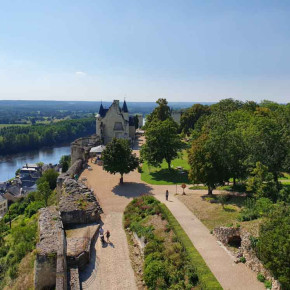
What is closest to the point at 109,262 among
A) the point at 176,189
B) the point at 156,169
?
the point at 176,189

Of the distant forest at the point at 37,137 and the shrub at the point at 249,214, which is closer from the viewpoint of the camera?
the shrub at the point at 249,214

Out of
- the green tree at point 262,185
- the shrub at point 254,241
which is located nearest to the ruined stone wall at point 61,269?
the shrub at point 254,241

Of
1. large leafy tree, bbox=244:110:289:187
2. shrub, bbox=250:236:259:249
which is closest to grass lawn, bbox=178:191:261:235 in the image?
shrub, bbox=250:236:259:249

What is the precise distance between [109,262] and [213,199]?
11187 mm

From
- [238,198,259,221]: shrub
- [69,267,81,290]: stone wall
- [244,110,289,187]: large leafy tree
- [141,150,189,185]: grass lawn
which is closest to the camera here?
[69,267,81,290]: stone wall

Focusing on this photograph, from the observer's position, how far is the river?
83062 mm

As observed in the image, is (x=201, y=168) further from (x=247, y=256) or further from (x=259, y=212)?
(x=247, y=256)

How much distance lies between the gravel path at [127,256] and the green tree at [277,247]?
1773 mm

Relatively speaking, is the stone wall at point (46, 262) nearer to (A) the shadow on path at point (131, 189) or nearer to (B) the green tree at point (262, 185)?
(A) the shadow on path at point (131, 189)

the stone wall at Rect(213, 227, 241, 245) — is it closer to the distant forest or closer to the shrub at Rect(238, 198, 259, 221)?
the shrub at Rect(238, 198, 259, 221)

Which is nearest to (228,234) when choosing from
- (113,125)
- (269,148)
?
(269,148)

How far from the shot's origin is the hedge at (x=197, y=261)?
13.3 metres

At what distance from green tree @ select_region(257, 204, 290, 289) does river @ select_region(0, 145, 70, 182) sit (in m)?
77.2

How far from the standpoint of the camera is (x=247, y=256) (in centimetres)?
1512
